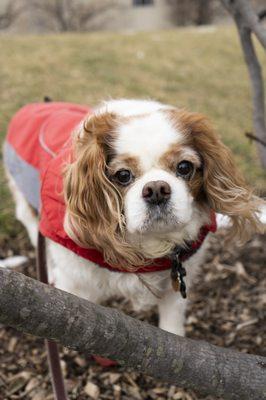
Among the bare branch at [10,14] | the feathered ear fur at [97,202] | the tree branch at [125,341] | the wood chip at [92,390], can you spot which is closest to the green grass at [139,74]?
the wood chip at [92,390]

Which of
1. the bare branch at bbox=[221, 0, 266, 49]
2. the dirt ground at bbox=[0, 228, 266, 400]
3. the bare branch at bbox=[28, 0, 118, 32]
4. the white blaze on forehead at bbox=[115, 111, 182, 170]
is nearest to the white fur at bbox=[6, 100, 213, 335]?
the white blaze on forehead at bbox=[115, 111, 182, 170]

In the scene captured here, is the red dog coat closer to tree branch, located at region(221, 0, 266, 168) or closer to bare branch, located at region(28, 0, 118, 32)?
tree branch, located at region(221, 0, 266, 168)

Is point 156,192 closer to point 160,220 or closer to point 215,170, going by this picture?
point 160,220

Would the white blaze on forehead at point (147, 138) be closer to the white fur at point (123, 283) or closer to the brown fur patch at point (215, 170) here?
the brown fur patch at point (215, 170)

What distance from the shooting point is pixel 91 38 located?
25.6ft

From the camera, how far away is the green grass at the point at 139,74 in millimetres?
4965

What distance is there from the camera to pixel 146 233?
5.32 ft

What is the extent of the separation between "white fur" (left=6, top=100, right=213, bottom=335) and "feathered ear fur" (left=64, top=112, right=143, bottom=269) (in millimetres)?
46

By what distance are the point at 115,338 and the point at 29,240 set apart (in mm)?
1978

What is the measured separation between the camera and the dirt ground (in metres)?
2.09

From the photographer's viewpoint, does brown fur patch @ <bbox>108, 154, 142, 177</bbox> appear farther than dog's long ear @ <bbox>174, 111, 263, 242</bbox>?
No

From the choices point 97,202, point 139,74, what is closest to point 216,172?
point 97,202

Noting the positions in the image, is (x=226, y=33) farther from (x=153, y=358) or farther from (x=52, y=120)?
(x=153, y=358)

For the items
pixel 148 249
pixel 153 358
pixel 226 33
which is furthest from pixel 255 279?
pixel 226 33
